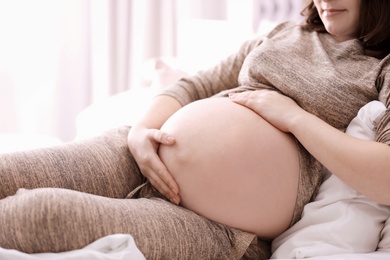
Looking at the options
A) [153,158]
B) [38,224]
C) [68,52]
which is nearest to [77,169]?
[153,158]

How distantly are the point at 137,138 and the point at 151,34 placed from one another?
1.90 m

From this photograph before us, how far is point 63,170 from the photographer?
3.62 ft

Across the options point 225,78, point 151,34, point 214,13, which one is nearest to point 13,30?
point 151,34

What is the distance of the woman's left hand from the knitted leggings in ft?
0.85

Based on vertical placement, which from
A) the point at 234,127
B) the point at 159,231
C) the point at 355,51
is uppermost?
the point at 355,51

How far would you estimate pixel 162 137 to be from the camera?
119 cm

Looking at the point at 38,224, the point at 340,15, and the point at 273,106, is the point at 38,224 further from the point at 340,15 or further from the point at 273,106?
the point at 340,15

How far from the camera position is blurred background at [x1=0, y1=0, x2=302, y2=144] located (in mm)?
2750

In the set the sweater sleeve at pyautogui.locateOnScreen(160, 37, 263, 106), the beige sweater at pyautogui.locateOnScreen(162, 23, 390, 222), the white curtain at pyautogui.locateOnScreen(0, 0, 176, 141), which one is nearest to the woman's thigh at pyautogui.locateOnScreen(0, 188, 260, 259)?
the beige sweater at pyautogui.locateOnScreen(162, 23, 390, 222)

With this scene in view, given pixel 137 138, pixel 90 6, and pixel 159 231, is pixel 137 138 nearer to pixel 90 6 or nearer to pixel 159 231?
pixel 159 231

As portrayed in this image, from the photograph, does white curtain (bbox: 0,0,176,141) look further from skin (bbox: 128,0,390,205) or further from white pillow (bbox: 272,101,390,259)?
white pillow (bbox: 272,101,390,259)

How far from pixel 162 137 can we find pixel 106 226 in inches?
13.0

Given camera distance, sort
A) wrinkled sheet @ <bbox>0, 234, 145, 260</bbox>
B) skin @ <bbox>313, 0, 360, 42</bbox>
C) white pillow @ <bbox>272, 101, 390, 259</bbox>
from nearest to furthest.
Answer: wrinkled sheet @ <bbox>0, 234, 145, 260</bbox> < white pillow @ <bbox>272, 101, 390, 259</bbox> < skin @ <bbox>313, 0, 360, 42</bbox>

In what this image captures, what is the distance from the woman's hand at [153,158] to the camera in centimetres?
113
